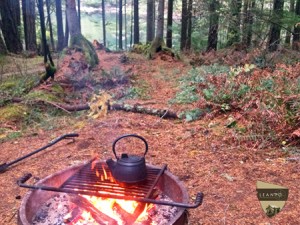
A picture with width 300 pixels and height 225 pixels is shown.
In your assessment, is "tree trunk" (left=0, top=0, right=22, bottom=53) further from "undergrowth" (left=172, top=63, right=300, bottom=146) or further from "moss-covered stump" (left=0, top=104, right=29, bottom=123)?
A: "undergrowth" (left=172, top=63, right=300, bottom=146)

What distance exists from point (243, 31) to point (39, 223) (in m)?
9.10

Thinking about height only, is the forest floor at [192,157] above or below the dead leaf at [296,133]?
below

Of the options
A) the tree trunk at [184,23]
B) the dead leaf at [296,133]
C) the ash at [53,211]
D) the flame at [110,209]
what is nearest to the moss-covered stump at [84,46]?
the dead leaf at [296,133]

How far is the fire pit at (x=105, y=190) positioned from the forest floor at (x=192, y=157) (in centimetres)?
42

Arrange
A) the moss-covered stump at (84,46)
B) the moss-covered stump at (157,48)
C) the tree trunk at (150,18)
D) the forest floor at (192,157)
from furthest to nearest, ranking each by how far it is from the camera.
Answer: the tree trunk at (150,18)
the moss-covered stump at (157,48)
the moss-covered stump at (84,46)
the forest floor at (192,157)

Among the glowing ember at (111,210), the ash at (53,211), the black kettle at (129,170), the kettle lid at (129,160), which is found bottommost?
the ash at (53,211)

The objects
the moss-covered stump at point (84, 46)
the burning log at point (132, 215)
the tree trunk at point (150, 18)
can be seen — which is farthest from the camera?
the tree trunk at point (150, 18)

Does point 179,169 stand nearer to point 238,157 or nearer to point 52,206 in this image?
point 238,157

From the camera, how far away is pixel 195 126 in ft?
14.8

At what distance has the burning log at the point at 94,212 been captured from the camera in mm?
2031

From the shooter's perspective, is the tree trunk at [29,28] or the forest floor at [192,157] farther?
the tree trunk at [29,28]

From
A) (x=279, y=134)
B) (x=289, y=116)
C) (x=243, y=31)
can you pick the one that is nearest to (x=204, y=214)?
(x=279, y=134)

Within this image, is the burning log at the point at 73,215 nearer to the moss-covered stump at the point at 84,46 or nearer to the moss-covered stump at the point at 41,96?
the moss-covered stump at the point at 41,96

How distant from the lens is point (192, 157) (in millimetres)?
3691
